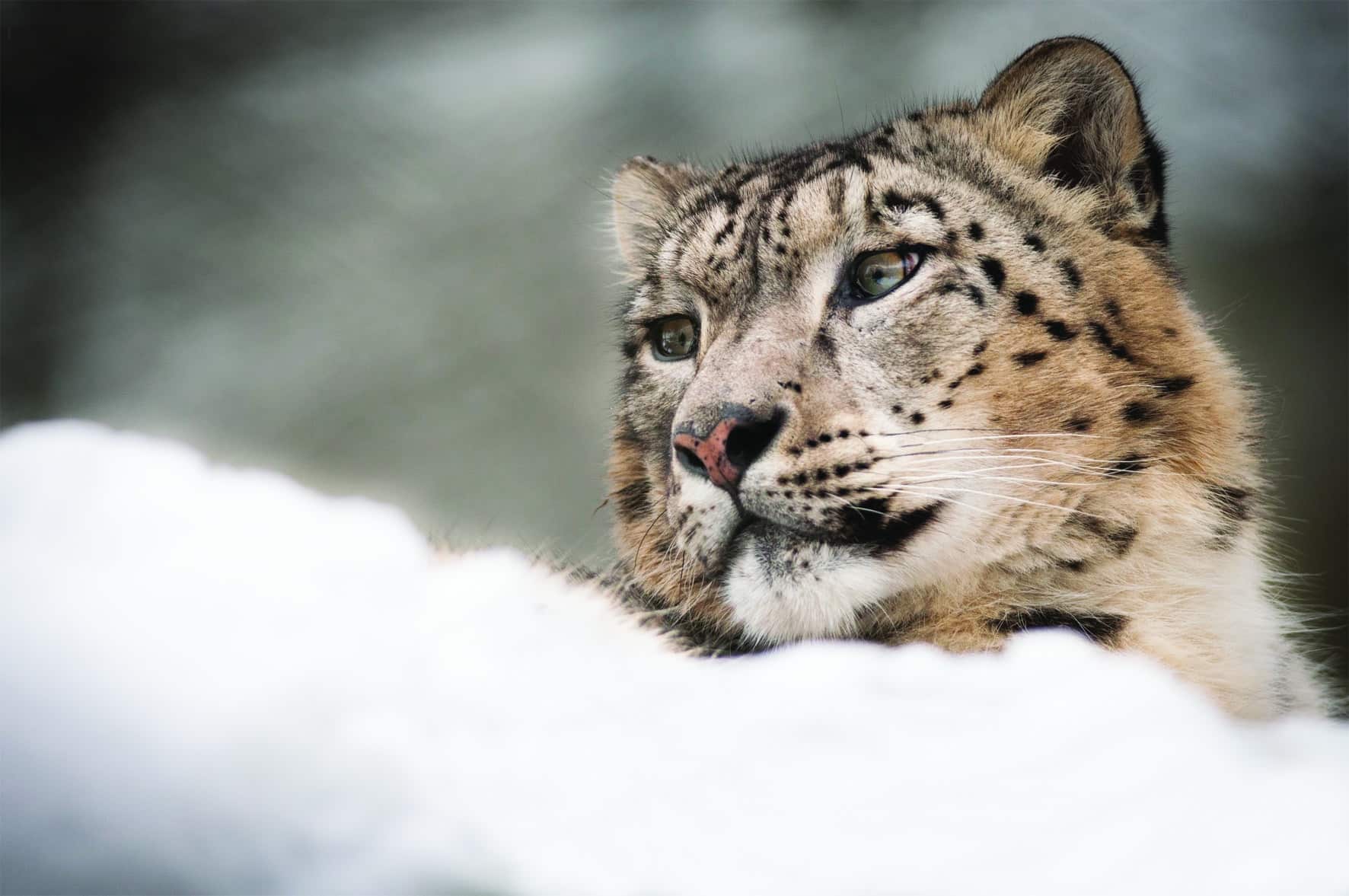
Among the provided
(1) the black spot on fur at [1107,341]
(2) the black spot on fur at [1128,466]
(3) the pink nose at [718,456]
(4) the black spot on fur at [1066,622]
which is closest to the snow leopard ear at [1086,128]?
(1) the black spot on fur at [1107,341]

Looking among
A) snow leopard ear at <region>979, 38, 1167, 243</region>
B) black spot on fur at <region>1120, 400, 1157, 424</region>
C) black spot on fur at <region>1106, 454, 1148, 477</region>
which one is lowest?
black spot on fur at <region>1106, 454, 1148, 477</region>

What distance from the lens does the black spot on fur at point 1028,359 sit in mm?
1285

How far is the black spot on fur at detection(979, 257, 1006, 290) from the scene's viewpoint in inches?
52.5

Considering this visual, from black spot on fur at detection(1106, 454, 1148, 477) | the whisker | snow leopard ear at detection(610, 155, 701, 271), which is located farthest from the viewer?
snow leopard ear at detection(610, 155, 701, 271)

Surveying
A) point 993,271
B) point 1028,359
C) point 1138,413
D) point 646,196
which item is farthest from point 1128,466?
point 646,196

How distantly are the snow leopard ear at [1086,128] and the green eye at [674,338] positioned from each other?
1.70ft

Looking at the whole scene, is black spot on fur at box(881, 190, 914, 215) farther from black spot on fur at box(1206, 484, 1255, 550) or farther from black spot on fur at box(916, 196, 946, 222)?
black spot on fur at box(1206, 484, 1255, 550)

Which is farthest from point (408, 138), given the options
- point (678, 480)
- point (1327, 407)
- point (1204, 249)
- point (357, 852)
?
point (1327, 407)

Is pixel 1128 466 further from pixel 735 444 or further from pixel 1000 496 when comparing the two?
pixel 735 444

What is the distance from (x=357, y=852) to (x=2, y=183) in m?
1.34

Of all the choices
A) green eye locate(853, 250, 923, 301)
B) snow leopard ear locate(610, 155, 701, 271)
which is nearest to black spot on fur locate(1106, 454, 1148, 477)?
green eye locate(853, 250, 923, 301)

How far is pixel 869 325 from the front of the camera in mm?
1318

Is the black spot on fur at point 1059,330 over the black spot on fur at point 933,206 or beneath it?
beneath

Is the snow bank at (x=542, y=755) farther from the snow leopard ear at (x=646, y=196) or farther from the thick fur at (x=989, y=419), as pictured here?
the snow leopard ear at (x=646, y=196)
